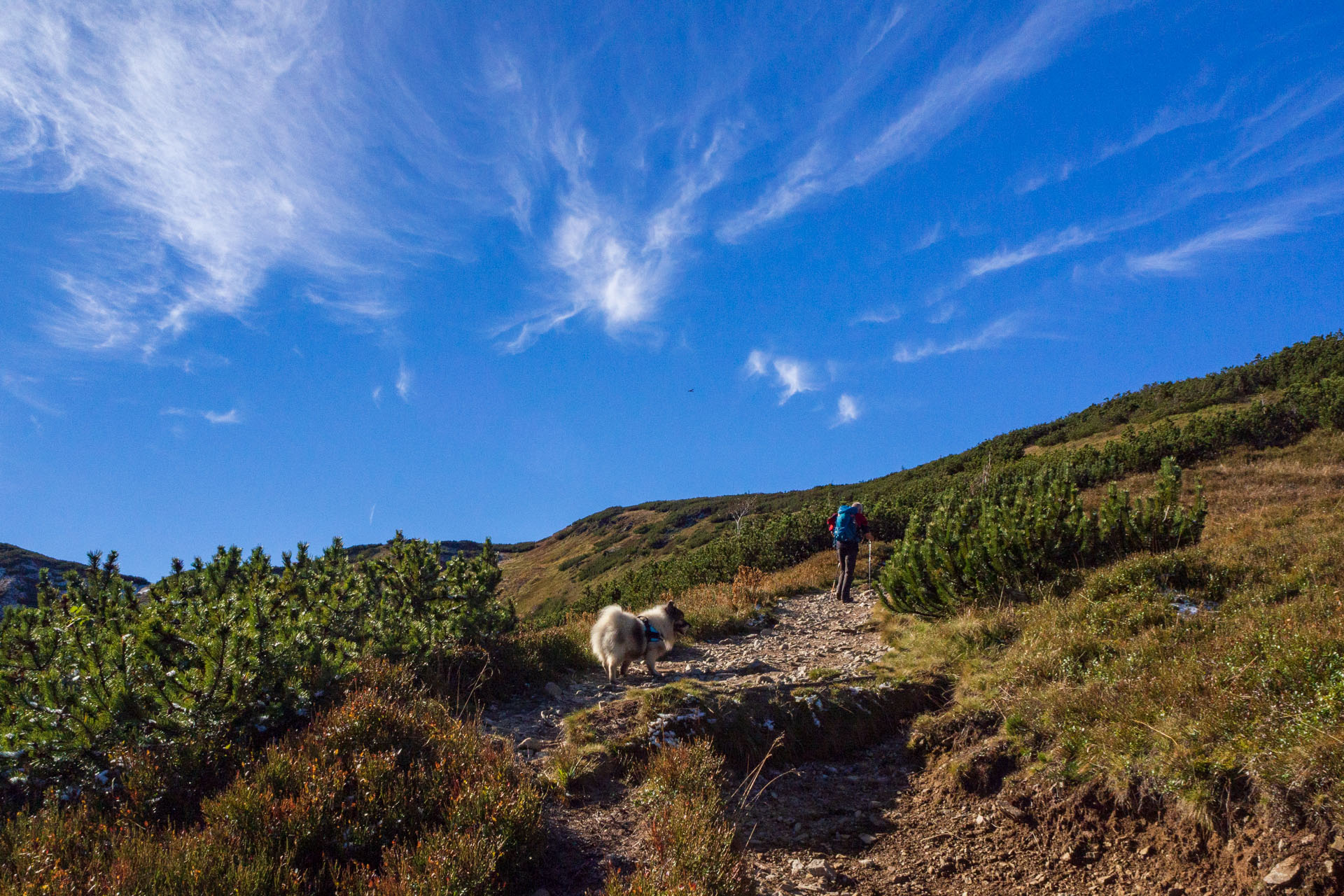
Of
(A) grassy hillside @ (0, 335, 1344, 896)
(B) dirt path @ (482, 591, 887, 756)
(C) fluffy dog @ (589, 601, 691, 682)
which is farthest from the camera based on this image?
(C) fluffy dog @ (589, 601, 691, 682)

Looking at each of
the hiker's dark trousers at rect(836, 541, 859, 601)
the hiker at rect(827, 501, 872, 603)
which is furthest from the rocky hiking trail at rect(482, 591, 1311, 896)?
the hiker's dark trousers at rect(836, 541, 859, 601)

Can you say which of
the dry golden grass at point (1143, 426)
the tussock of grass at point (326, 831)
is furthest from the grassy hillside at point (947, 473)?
the tussock of grass at point (326, 831)

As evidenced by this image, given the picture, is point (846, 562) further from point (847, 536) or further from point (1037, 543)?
point (1037, 543)

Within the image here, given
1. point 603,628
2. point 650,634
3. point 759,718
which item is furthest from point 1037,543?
point 603,628

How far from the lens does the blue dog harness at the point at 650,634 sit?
947 cm

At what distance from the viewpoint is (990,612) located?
916 cm

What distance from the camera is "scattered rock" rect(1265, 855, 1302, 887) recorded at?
11.8 feet

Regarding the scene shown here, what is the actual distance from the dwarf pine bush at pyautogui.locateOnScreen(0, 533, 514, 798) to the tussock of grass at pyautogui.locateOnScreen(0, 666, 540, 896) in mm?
553

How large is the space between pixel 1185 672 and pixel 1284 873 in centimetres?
200

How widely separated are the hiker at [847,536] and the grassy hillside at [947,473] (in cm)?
750

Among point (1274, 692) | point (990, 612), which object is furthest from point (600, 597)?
point (1274, 692)

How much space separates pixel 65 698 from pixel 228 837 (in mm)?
2178

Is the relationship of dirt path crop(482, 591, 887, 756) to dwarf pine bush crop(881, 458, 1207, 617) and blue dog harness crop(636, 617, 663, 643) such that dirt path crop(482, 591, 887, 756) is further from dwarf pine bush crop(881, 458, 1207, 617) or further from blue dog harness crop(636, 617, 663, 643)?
dwarf pine bush crop(881, 458, 1207, 617)

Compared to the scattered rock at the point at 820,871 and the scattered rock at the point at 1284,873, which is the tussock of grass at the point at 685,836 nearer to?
the scattered rock at the point at 820,871
